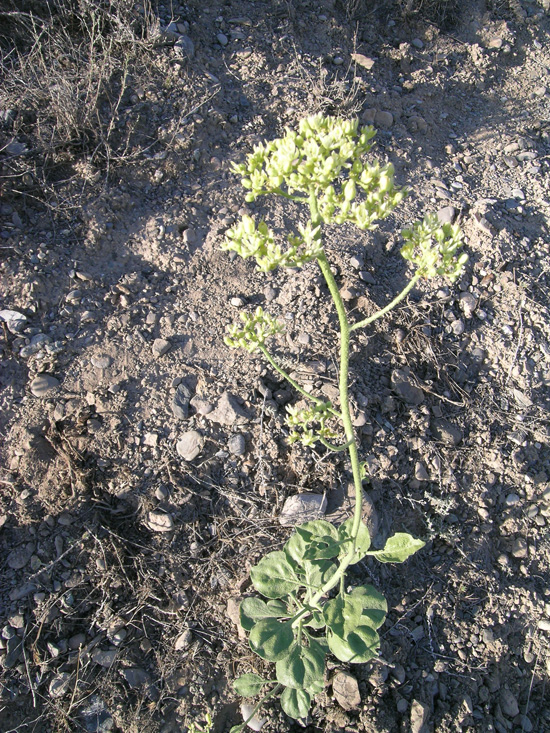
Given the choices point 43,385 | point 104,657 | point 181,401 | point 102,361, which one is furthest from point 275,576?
point 43,385

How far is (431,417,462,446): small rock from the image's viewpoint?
329cm

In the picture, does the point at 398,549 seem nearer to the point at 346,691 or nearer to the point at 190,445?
the point at 346,691

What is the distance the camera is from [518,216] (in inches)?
→ 165

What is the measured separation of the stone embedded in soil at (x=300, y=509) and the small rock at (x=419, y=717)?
1.06 metres

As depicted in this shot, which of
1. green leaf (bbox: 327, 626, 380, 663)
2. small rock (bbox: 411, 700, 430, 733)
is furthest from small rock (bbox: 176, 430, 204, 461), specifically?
small rock (bbox: 411, 700, 430, 733)

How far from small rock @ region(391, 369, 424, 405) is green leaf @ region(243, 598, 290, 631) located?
143cm

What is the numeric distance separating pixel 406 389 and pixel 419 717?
176 centimetres

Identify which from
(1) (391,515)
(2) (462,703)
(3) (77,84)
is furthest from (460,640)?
(3) (77,84)

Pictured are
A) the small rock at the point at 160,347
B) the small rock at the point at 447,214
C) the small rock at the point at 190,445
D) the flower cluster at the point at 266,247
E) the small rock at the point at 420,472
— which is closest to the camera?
the flower cluster at the point at 266,247

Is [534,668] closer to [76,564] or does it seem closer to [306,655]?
[306,655]

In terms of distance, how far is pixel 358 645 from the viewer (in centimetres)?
235

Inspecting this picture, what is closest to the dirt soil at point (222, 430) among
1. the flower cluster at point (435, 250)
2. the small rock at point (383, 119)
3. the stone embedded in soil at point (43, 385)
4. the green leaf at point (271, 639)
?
the stone embedded in soil at point (43, 385)

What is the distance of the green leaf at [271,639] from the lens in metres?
2.41

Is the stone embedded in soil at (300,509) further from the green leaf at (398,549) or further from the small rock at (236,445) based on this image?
the green leaf at (398,549)
